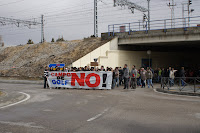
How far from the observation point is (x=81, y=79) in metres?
17.0

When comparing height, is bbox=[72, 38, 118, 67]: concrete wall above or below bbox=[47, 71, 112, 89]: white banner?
above

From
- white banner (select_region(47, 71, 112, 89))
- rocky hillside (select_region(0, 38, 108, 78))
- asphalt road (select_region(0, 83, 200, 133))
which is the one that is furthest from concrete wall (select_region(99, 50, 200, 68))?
asphalt road (select_region(0, 83, 200, 133))

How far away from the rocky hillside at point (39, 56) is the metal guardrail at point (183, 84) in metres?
12.5

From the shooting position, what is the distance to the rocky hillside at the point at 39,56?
87.3 feet

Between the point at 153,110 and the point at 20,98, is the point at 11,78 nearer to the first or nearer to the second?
the point at 20,98

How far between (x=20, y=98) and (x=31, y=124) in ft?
18.4

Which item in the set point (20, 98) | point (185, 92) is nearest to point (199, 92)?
point (185, 92)

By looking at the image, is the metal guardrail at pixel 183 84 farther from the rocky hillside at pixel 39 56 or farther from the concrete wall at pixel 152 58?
the rocky hillside at pixel 39 56

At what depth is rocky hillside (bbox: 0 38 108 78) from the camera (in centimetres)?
2662

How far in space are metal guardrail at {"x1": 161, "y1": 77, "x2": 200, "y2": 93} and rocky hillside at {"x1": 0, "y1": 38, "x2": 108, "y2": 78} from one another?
12513 millimetres

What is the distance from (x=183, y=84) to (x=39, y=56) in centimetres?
2150

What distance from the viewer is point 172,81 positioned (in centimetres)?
1490

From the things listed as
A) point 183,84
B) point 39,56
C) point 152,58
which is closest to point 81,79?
point 183,84

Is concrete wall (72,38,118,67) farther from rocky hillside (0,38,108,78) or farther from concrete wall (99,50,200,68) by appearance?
rocky hillside (0,38,108,78)
